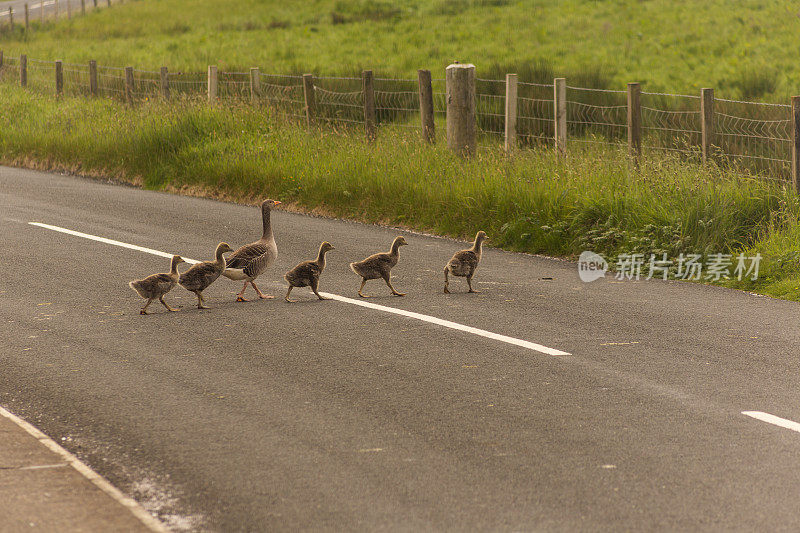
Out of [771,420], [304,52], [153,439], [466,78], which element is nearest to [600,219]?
[466,78]

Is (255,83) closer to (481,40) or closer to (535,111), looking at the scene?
(535,111)

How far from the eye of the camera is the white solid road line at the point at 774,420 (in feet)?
18.6

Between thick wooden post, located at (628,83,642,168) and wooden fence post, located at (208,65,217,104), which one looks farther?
wooden fence post, located at (208,65,217,104)

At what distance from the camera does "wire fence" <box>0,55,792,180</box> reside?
1666 cm

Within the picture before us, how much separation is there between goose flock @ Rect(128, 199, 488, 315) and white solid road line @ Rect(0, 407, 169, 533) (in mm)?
2495

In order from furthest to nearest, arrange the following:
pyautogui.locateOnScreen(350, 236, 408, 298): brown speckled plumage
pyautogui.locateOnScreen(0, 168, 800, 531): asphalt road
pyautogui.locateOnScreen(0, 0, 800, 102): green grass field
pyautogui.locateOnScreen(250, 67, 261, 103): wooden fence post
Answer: pyautogui.locateOnScreen(0, 0, 800, 102): green grass field
pyautogui.locateOnScreen(250, 67, 261, 103): wooden fence post
pyautogui.locateOnScreen(350, 236, 408, 298): brown speckled plumage
pyautogui.locateOnScreen(0, 168, 800, 531): asphalt road

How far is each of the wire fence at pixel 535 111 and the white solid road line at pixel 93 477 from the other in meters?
10.5

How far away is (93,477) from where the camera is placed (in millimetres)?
4938

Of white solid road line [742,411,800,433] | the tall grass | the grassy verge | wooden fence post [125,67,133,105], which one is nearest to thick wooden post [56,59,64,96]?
wooden fence post [125,67,133,105]

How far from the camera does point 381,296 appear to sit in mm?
9227

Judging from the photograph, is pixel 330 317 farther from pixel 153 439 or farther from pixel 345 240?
pixel 345 240

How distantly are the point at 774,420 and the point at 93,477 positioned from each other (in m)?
3.78

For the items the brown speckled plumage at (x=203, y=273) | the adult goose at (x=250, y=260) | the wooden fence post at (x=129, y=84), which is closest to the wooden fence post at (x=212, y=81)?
the wooden fence post at (x=129, y=84)

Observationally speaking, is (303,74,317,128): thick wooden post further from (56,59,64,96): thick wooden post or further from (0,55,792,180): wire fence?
(56,59,64,96): thick wooden post
